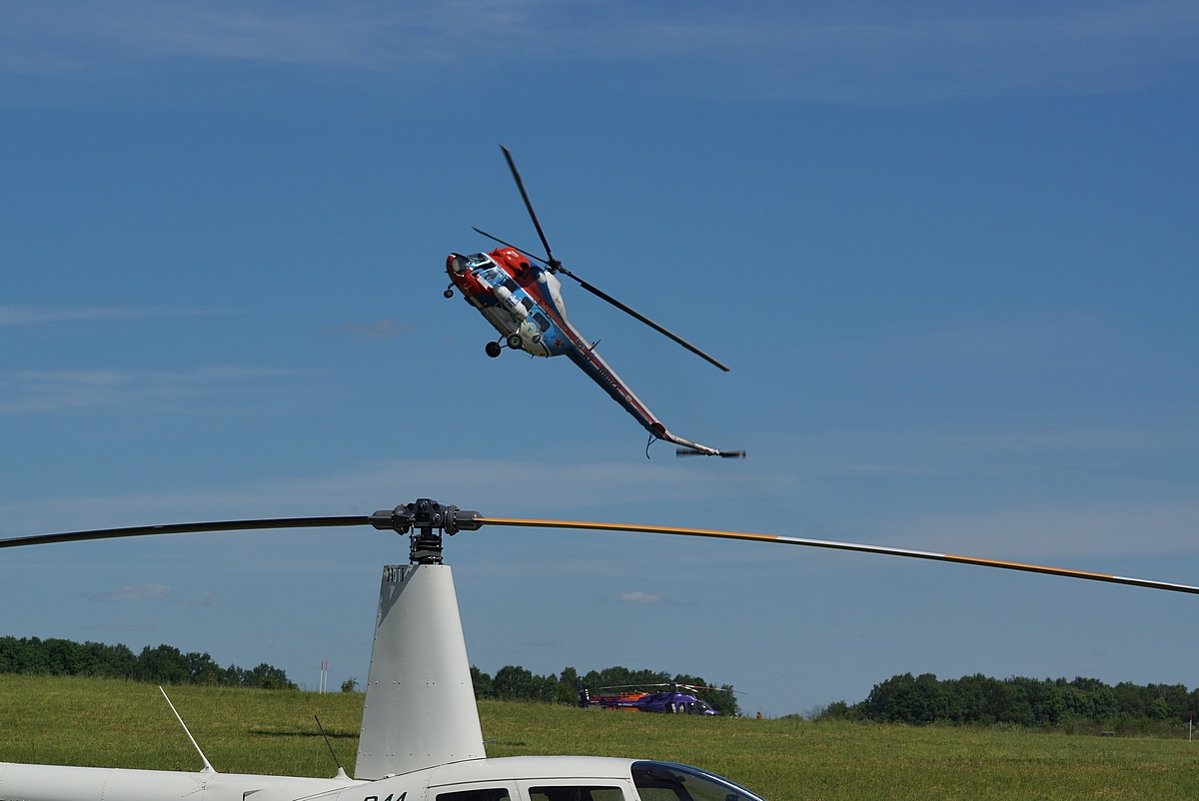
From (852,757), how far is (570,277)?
44.1ft

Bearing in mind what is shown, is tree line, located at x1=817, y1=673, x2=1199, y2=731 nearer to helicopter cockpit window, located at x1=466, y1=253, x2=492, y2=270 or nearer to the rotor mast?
helicopter cockpit window, located at x1=466, y1=253, x2=492, y2=270

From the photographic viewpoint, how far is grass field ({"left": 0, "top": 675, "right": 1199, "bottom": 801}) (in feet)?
78.3

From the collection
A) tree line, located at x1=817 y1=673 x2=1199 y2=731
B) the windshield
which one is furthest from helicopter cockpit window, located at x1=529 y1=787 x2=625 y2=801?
tree line, located at x1=817 y1=673 x2=1199 y2=731

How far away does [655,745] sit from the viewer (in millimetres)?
31281

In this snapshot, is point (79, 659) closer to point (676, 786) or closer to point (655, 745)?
point (655, 745)

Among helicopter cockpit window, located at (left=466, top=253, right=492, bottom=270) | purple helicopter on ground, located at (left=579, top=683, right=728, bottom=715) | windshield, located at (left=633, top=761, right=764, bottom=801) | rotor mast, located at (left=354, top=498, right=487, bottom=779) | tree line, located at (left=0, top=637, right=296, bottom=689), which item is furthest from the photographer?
tree line, located at (left=0, top=637, right=296, bottom=689)

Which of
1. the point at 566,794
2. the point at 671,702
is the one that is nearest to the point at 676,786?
the point at 566,794

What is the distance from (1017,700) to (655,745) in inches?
2540

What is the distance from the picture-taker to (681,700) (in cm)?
4788

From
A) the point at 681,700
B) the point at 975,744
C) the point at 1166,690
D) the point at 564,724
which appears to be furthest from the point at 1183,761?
the point at 1166,690

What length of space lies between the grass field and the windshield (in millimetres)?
10533

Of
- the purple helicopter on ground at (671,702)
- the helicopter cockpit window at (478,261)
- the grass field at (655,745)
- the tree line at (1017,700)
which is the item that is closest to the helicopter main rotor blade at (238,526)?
the grass field at (655,745)

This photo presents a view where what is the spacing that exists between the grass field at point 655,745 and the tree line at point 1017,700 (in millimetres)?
44665

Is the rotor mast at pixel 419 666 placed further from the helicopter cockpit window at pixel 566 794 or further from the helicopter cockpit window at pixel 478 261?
the helicopter cockpit window at pixel 478 261
